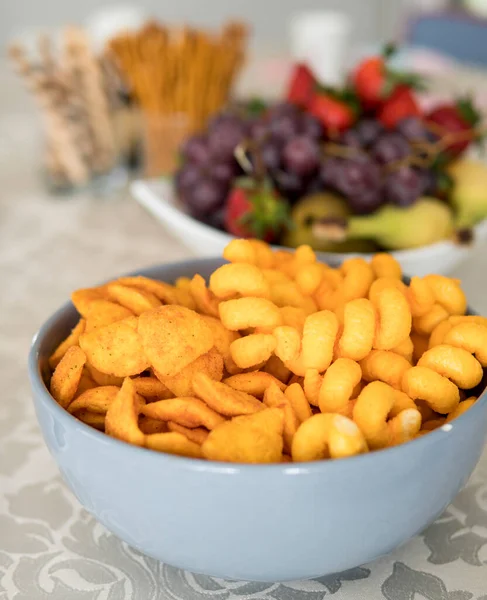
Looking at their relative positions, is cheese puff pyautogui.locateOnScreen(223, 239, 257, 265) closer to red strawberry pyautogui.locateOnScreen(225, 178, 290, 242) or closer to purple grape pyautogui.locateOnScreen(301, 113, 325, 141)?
red strawberry pyautogui.locateOnScreen(225, 178, 290, 242)

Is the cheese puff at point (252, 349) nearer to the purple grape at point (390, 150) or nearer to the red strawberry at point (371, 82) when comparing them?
the purple grape at point (390, 150)

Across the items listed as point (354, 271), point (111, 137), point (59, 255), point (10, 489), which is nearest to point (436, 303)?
point (354, 271)

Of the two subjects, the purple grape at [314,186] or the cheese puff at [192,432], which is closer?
the cheese puff at [192,432]

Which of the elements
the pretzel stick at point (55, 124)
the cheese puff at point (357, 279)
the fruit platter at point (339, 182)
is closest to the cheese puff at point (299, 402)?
the cheese puff at point (357, 279)

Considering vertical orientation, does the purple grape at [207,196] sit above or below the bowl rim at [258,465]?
below

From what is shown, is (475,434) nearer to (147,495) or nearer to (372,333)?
(372,333)

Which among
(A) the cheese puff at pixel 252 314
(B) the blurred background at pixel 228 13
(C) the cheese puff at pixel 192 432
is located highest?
(A) the cheese puff at pixel 252 314
